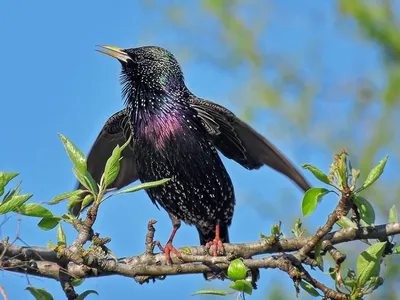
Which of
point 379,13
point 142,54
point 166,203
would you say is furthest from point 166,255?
point 379,13

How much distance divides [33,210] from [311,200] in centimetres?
100

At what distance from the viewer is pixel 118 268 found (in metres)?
3.19

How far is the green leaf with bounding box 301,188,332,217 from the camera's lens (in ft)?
9.91

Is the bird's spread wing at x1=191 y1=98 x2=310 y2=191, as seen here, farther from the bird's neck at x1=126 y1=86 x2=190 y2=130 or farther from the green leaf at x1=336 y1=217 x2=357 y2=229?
the green leaf at x1=336 y1=217 x2=357 y2=229

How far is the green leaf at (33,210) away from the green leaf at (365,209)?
114 centimetres

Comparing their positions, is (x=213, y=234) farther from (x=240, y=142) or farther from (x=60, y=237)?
(x=60, y=237)

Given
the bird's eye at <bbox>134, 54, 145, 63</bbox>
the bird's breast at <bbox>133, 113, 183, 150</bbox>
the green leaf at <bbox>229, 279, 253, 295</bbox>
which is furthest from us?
the bird's eye at <bbox>134, 54, 145, 63</bbox>

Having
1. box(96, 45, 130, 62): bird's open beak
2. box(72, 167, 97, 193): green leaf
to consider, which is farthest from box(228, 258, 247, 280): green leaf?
box(96, 45, 130, 62): bird's open beak

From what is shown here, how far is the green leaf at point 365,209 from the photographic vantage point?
309 cm

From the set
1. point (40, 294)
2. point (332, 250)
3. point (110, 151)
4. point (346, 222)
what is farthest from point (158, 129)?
point (40, 294)

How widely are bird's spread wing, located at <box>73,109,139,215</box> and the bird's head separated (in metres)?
0.28

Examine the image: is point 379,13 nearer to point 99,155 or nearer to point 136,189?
point 99,155

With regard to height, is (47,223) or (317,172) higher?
(317,172)

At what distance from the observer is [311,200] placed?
3033 millimetres
